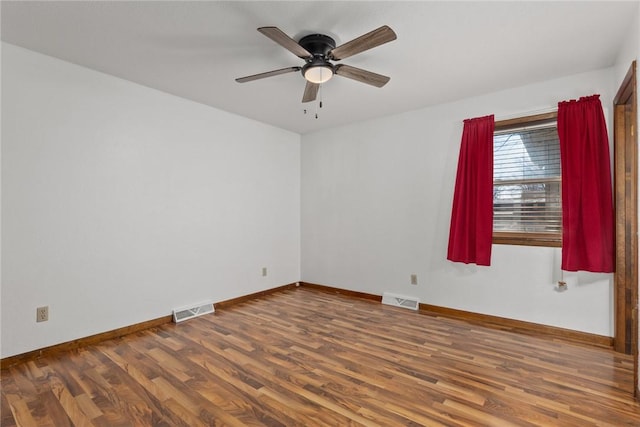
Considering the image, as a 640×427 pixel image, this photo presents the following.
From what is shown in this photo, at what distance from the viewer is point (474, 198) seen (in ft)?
11.2

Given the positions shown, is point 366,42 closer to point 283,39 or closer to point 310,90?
point 283,39

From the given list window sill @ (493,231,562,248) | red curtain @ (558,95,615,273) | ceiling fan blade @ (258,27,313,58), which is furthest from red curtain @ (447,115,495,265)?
ceiling fan blade @ (258,27,313,58)

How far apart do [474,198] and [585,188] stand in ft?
3.06

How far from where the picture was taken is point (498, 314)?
3.35 meters

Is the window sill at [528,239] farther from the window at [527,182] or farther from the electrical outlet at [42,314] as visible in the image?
the electrical outlet at [42,314]

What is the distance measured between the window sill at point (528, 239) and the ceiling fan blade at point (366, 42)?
2.45m

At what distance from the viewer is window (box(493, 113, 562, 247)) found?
3107mm

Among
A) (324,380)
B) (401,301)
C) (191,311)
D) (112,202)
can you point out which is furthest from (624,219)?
(112,202)

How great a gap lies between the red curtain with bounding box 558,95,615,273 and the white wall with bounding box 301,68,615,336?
0.16 metres

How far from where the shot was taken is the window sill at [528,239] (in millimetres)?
3047

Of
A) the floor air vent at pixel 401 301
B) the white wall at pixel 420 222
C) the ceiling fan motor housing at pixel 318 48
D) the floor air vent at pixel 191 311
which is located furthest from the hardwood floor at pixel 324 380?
the ceiling fan motor housing at pixel 318 48

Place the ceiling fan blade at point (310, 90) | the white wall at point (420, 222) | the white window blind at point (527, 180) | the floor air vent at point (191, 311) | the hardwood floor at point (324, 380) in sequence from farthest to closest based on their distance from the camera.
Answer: the floor air vent at point (191, 311), the white window blind at point (527, 180), the white wall at point (420, 222), the ceiling fan blade at point (310, 90), the hardwood floor at point (324, 380)

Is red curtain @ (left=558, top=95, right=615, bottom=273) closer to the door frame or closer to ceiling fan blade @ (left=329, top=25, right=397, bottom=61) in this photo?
the door frame

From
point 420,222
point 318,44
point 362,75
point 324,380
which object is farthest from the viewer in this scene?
point 420,222
